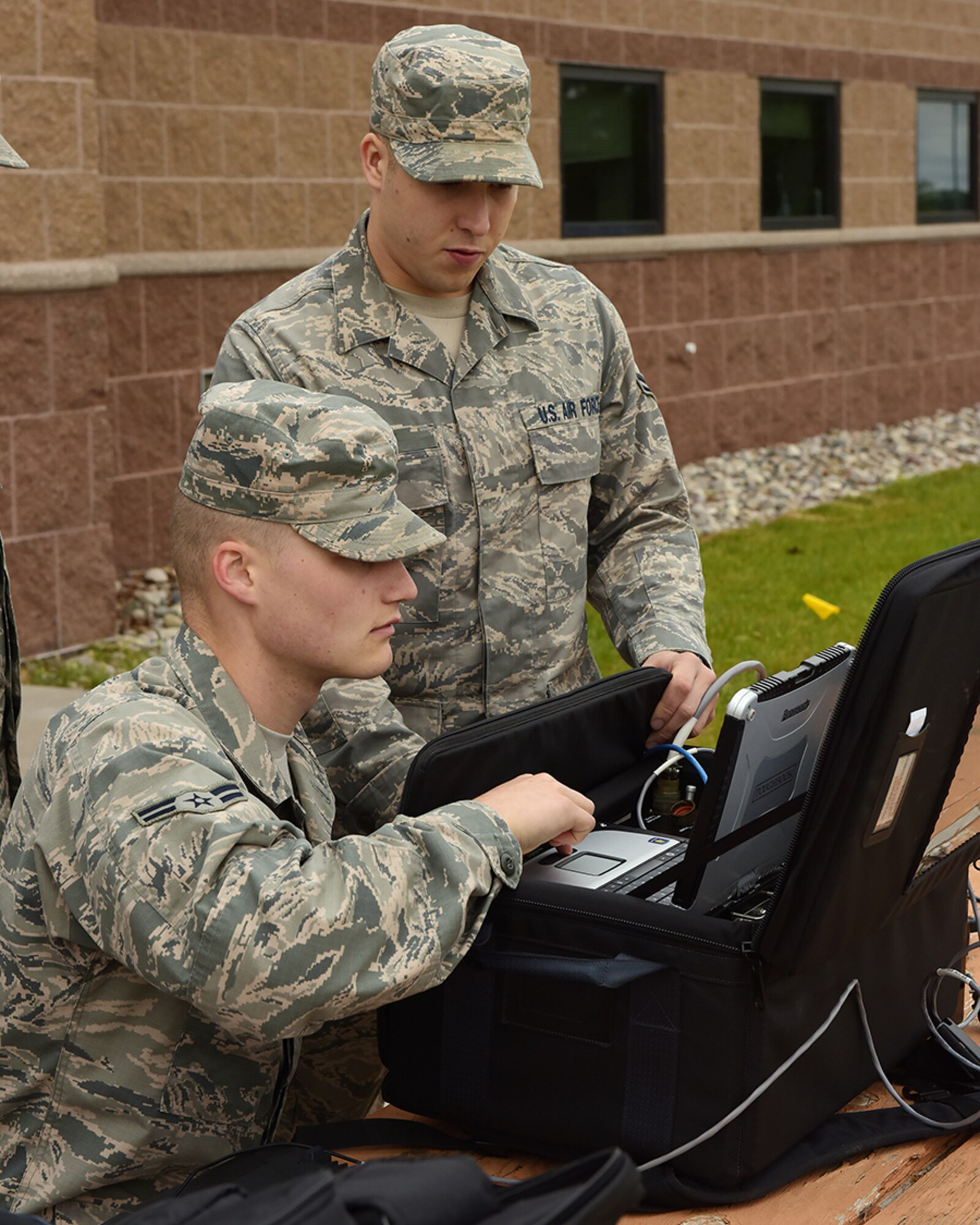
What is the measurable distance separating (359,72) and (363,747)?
7.18m

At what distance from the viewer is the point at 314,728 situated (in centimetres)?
265

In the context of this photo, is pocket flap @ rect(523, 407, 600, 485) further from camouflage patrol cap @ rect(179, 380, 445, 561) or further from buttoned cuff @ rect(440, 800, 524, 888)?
buttoned cuff @ rect(440, 800, 524, 888)

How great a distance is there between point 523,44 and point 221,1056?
30.0 ft

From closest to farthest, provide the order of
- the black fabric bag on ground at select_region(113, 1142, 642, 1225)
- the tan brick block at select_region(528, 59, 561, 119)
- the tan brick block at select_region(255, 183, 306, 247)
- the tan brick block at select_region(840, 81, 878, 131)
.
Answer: the black fabric bag on ground at select_region(113, 1142, 642, 1225) < the tan brick block at select_region(255, 183, 306, 247) < the tan brick block at select_region(528, 59, 561, 119) < the tan brick block at select_region(840, 81, 878, 131)

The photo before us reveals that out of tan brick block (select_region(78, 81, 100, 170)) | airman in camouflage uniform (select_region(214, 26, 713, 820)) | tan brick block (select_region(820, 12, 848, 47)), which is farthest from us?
tan brick block (select_region(820, 12, 848, 47))

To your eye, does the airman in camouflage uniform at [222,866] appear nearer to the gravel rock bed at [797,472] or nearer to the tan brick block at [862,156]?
the gravel rock bed at [797,472]

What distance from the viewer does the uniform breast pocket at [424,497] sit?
2822mm

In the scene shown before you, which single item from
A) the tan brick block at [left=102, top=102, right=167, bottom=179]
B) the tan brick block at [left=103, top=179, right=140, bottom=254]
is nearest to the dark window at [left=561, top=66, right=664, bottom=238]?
the tan brick block at [left=102, top=102, right=167, bottom=179]

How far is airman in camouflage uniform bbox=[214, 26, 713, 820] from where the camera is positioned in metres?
2.69

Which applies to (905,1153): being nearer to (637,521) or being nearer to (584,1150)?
(584,1150)

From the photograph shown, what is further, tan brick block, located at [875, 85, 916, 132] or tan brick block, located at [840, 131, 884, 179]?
tan brick block, located at [875, 85, 916, 132]

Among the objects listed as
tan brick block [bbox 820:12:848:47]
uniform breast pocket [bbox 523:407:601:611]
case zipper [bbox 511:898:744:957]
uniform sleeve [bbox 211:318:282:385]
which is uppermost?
tan brick block [bbox 820:12:848:47]

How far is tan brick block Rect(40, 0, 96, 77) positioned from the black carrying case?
544 centimetres

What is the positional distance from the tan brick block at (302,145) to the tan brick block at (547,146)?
6.19ft
